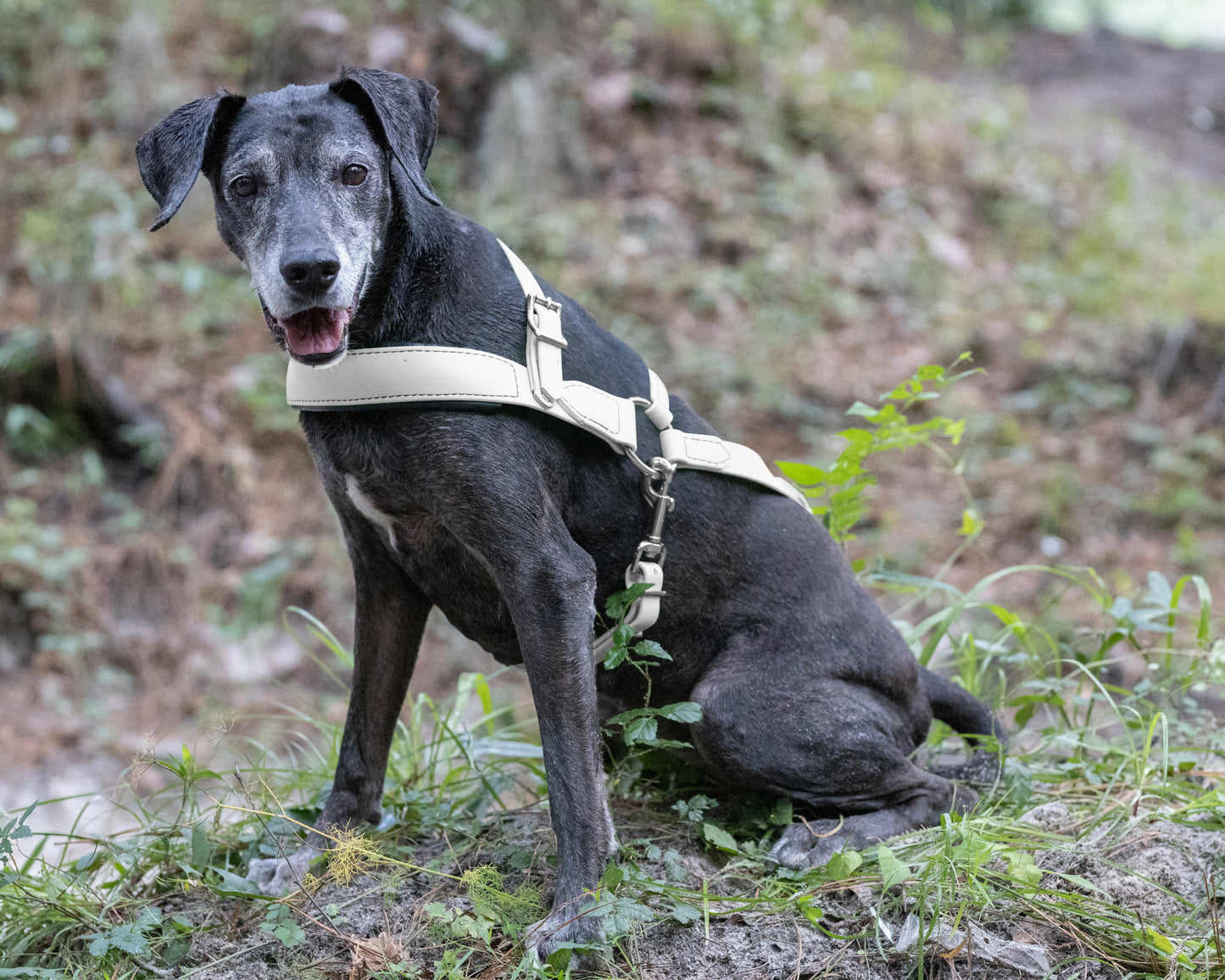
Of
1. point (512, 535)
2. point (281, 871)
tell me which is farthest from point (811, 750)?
point (281, 871)

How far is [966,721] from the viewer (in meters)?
3.09

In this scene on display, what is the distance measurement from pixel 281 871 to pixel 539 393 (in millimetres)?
1392

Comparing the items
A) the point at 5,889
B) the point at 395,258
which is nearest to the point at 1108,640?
the point at 395,258

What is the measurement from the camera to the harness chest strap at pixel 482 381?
231cm

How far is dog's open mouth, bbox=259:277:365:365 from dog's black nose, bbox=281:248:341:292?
84mm

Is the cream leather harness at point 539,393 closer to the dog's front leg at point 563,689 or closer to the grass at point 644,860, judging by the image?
the dog's front leg at point 563,689

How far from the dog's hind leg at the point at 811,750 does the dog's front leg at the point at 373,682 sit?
0.81 metres

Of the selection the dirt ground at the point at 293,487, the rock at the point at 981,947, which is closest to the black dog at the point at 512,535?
the rock at the point at 981,947

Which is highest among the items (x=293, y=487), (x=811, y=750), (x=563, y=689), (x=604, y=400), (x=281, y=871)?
(x=604, y=400)

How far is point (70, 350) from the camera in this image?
6160 millimetres

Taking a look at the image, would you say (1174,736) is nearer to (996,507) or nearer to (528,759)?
(528,759)

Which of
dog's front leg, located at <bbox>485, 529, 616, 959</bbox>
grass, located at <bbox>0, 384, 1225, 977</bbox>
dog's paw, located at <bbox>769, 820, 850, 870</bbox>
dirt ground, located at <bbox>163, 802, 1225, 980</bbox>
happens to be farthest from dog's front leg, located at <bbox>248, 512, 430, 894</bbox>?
dog's paw, located at <bbox>769, 820, 850, 870</bbox>

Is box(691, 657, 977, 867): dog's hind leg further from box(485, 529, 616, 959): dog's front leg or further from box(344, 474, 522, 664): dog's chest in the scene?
box(344, 474, 522, 664): dog's chest

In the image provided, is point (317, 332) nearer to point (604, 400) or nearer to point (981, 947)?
point (604, 400)
